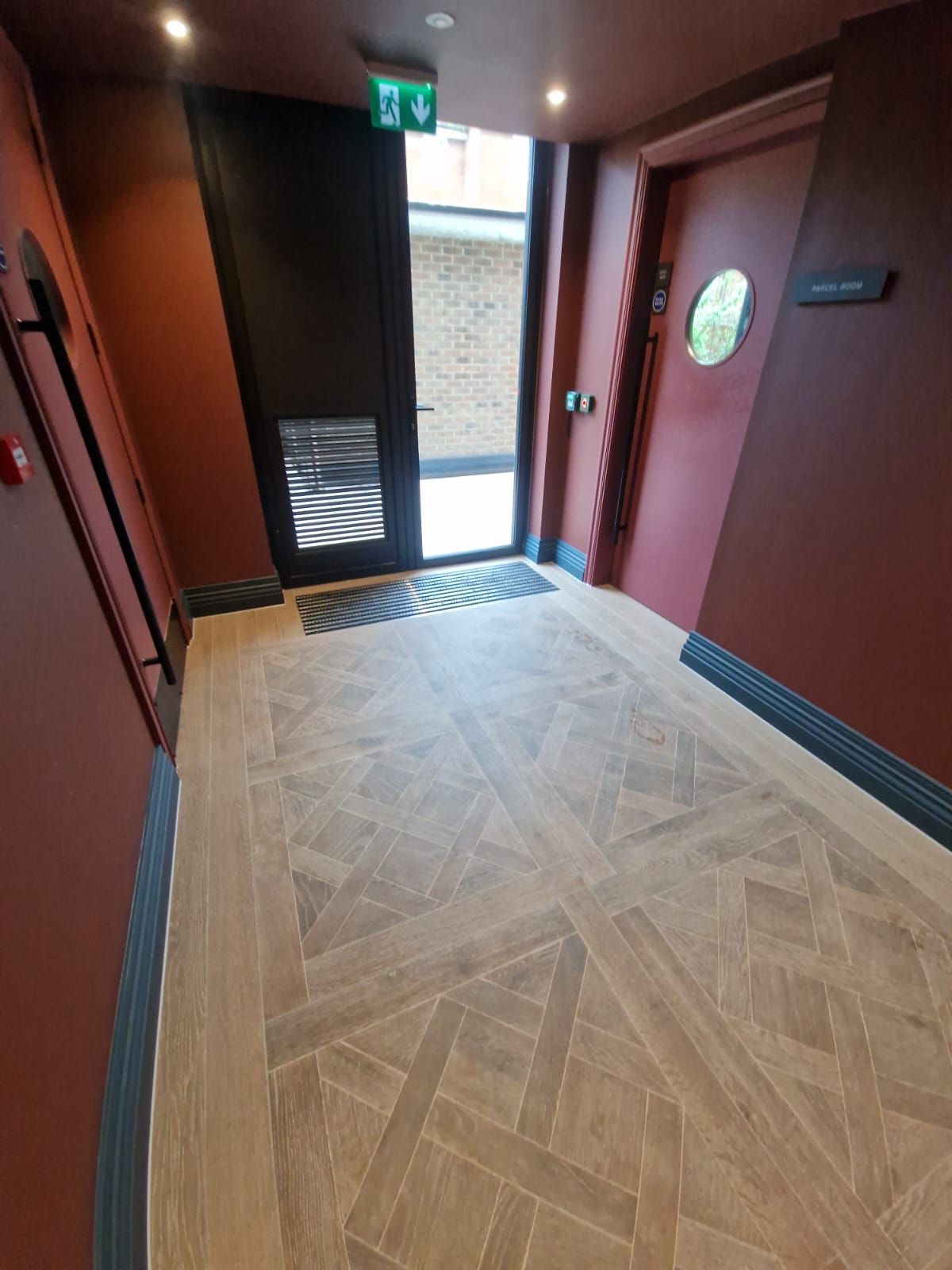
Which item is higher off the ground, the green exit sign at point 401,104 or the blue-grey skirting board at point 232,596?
the green exit sign at point 401,104

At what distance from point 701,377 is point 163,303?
2.61 m

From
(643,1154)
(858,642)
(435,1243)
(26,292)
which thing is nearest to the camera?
(435,1243)

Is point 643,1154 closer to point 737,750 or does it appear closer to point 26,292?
point 737,750

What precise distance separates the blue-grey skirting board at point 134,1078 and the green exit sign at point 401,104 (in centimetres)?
275

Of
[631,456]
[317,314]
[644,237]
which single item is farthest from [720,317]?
[317,314]

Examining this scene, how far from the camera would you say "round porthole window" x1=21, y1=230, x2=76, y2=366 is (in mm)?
1665

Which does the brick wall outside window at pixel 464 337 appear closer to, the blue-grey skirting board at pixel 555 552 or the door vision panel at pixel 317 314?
the blue-grey skirting board at pixel 555 552

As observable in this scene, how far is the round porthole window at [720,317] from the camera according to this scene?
7.34ft

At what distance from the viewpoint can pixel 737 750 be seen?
6.84ft

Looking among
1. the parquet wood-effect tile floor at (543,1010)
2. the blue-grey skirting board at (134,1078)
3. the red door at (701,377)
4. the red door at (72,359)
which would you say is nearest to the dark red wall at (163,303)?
the red door at (72,359)

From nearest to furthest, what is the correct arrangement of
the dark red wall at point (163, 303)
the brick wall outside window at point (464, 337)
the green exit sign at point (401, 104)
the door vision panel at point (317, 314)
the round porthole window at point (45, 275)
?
the round porthole window at point (45, 275) < the green exit sign at point (401, 104) < the dark red wall at point (163, 303) < the door vision panel at point (317, 314) < the brick wall outside window at point (464, 337)

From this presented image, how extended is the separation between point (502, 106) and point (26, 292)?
6.91ft

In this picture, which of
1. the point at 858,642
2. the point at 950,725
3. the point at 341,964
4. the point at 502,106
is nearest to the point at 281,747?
the point at 341,964

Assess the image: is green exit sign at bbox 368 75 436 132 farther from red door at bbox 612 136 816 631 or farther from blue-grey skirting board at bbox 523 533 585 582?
blue-grey skirting board at bbox 523 533 585 582
